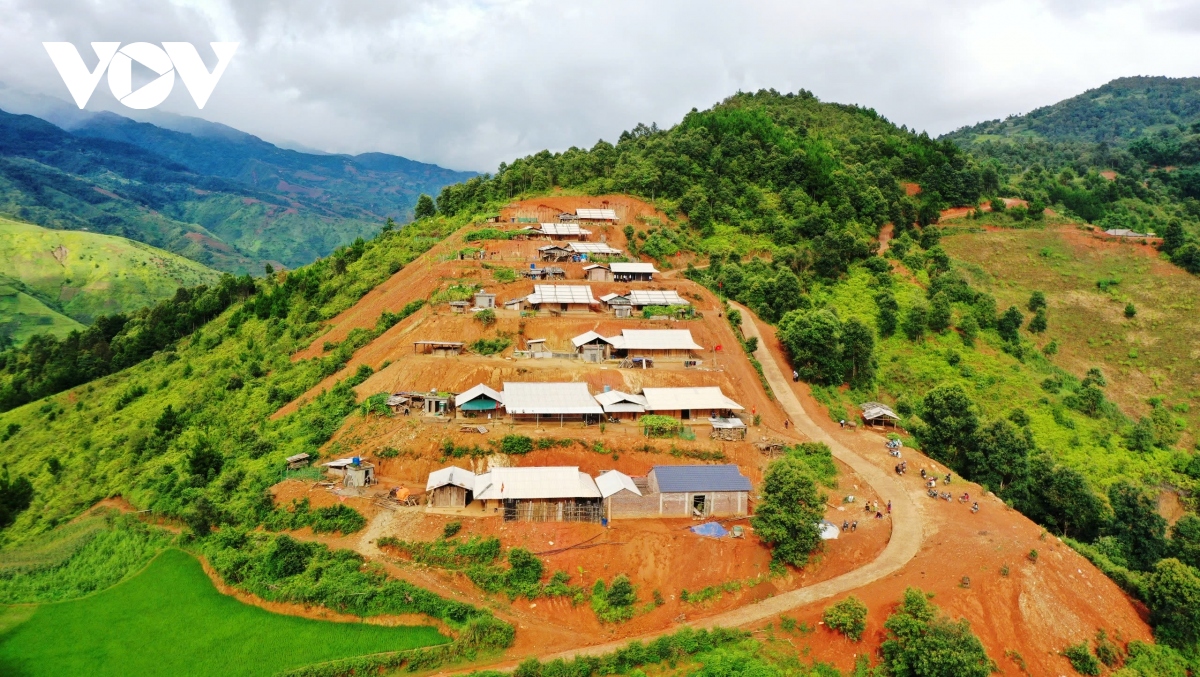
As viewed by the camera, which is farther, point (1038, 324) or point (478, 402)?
point (1038, 324)

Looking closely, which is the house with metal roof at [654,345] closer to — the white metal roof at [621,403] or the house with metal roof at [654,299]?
the house with metal roof at [654,299]

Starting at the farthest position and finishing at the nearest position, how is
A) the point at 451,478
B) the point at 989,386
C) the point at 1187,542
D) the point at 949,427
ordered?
1. the point at 989,386
2. the point at 949,427
3. the point at 1187,542
4. the point at 451,478

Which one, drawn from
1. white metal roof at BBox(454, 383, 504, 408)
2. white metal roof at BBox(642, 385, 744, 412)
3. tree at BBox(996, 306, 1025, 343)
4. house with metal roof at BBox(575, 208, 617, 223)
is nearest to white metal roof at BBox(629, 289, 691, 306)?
white metal roof at BBox(642, 385, 744, 412)

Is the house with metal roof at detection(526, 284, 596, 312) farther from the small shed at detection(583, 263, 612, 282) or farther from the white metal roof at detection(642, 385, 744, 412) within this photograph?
the white metal roof at detection(642, 385, 744, 412)

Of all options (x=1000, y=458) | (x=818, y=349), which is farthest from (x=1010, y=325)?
(x=1000, y=458)

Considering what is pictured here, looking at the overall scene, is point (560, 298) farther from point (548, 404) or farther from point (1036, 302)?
point (1036, 302)
